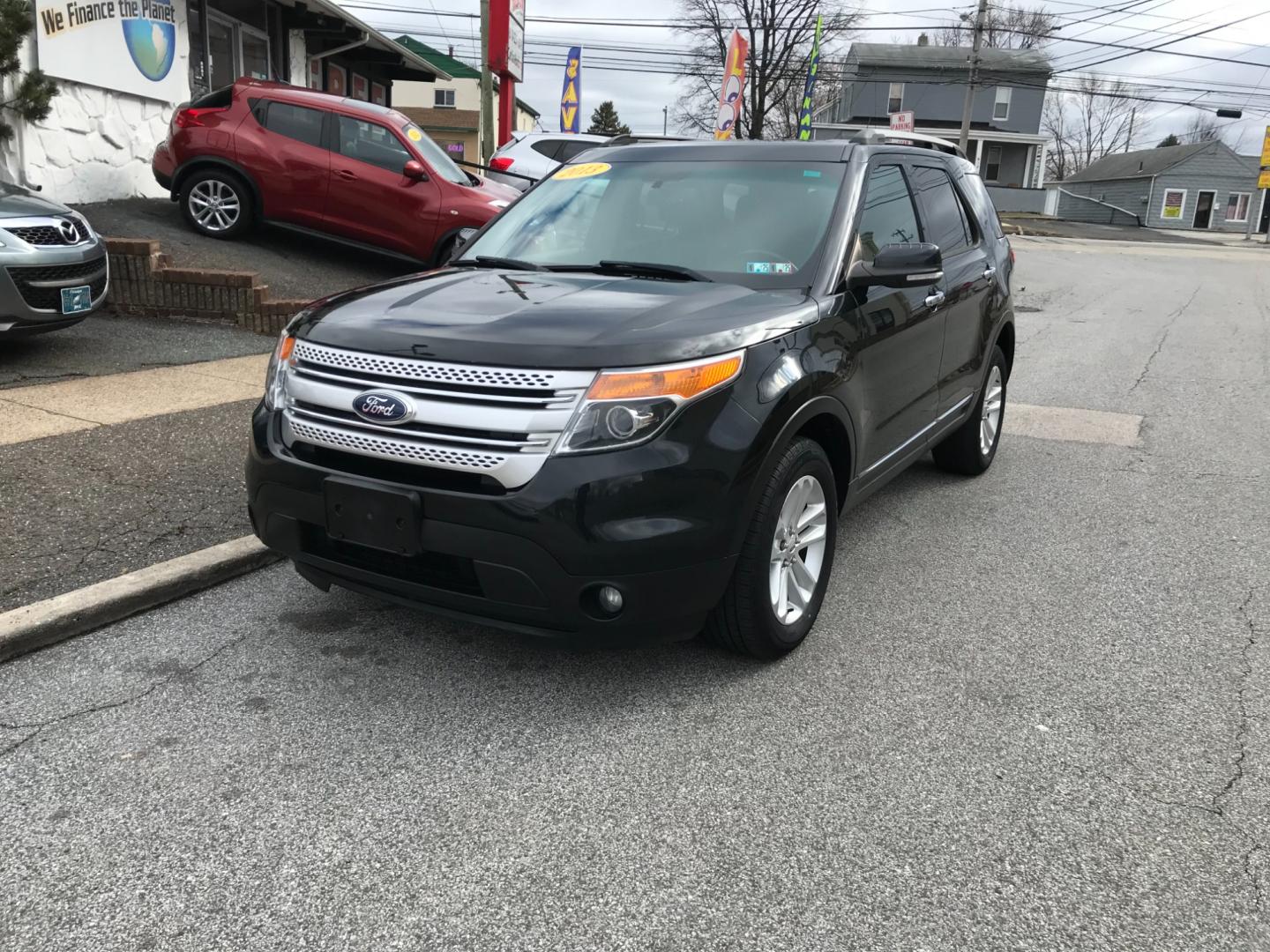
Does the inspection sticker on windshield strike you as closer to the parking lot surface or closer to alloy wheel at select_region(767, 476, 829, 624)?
alloy wheel at select_region(767, 476, 829, 624)

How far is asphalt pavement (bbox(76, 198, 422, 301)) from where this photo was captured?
10125 millimetres

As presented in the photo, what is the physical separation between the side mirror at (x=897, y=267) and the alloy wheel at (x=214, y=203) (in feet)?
29.6

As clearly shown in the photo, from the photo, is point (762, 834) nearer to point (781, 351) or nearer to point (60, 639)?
point (781, 351)

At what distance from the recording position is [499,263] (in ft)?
13.8

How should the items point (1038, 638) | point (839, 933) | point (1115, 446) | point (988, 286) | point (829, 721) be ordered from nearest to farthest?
1. point (839, 933)
2. point (829, 721)
3. point (1038, 638)
4. point (988, 286)
5. point (1115, 446)

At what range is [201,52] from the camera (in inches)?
580

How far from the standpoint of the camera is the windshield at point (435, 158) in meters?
11.2

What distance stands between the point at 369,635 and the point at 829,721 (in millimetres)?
1694

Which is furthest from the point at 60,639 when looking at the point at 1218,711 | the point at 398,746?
the point at 1218,711

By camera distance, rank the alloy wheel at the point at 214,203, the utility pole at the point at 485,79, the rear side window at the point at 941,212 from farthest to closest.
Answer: the utility pole at the point at 485,79 < the alloy wheel at the point at 214,203 < the rear side window at the point at 941,212

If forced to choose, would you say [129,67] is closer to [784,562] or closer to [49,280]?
[49,280]

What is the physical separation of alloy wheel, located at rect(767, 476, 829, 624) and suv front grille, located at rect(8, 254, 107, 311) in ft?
18.1

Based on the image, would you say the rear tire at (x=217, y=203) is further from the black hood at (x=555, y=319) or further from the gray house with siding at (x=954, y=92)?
the gray house with siding at (x=954, y=92)

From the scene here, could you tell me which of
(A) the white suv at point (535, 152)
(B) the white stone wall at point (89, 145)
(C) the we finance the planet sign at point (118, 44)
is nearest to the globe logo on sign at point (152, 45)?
(C) the we finance the planet sign at point (118, 44)
